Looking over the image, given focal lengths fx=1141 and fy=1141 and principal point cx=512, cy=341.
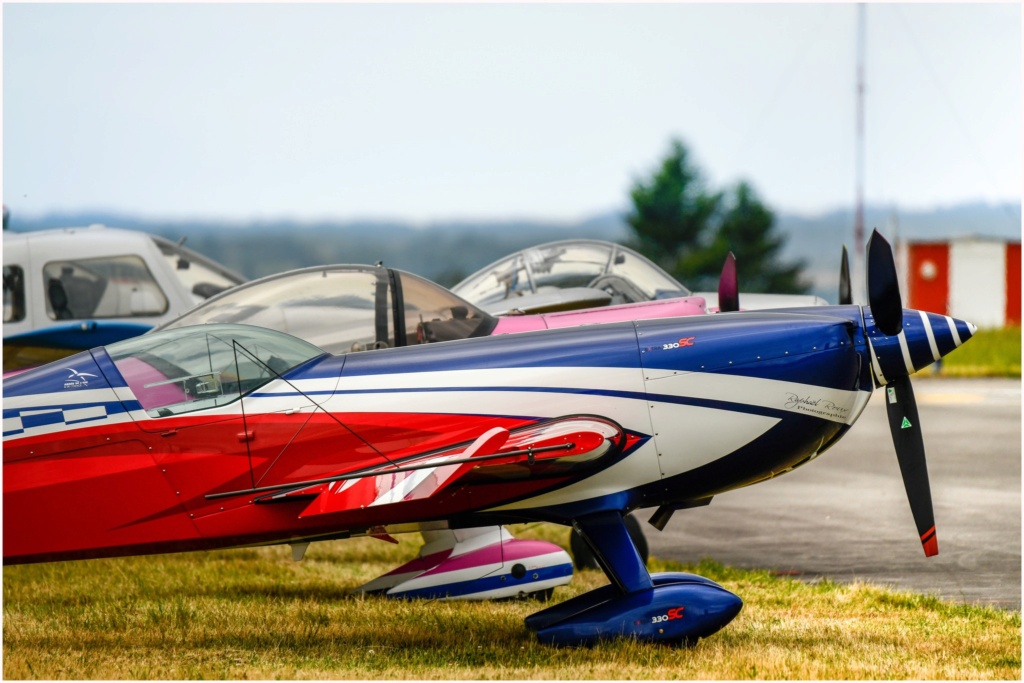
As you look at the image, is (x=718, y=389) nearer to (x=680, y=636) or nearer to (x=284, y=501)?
(x=680, y=636)

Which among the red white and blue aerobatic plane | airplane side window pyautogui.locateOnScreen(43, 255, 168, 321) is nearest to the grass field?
the red white and blue aerobatic plane

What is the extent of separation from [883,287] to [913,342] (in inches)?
15.0

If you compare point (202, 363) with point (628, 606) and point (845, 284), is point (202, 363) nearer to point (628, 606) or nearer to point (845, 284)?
point (628, 606)

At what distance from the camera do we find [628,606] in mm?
6047

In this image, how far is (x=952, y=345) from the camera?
6055 mm

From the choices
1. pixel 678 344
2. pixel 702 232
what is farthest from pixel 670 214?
pixel 678 344

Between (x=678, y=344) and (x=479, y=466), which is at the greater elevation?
(x=678, y=344)

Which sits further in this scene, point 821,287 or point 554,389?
point 821,287

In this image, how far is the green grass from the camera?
26.7m

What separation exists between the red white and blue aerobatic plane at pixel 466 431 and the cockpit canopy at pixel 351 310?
55.7 inches

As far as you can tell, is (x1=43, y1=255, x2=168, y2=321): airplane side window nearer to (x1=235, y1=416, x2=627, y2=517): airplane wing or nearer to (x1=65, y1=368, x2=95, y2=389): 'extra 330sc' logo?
(x1=65, y1=368, x2=95, y2=389): 'extra 330sc' logo

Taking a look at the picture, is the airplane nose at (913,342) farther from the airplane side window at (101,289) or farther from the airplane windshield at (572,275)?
the airplane side window at (101,289)

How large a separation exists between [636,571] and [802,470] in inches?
355

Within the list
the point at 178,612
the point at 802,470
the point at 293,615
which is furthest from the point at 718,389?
the point at 802,470
